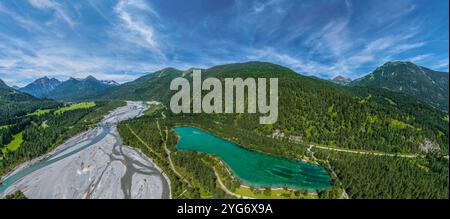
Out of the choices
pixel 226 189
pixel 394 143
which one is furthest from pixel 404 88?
pixel 226 189

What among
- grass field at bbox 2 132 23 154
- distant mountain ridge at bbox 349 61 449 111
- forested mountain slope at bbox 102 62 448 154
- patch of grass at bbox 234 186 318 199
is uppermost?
distant mountain ridge at bbox 349 61 449 111

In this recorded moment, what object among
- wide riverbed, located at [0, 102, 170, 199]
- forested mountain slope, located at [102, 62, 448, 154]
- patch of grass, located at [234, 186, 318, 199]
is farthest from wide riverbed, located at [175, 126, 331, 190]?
forested mountain slope, located at [102, 62, 448, 154]

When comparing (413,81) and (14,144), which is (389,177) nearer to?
(14,144)

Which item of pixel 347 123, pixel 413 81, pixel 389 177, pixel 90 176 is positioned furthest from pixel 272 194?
pixel 413 81

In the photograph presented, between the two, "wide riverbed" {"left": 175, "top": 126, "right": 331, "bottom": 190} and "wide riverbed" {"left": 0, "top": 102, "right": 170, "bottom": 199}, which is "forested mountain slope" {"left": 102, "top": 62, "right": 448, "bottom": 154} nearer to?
"wide riverbed" {"left": 175, "top": 126, "right": 331, "bottom": 190}

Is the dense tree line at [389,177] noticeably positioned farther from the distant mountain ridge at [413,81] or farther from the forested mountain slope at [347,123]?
the distant mountain ridge at [413,81]

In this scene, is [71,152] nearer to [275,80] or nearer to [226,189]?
[226,189]
